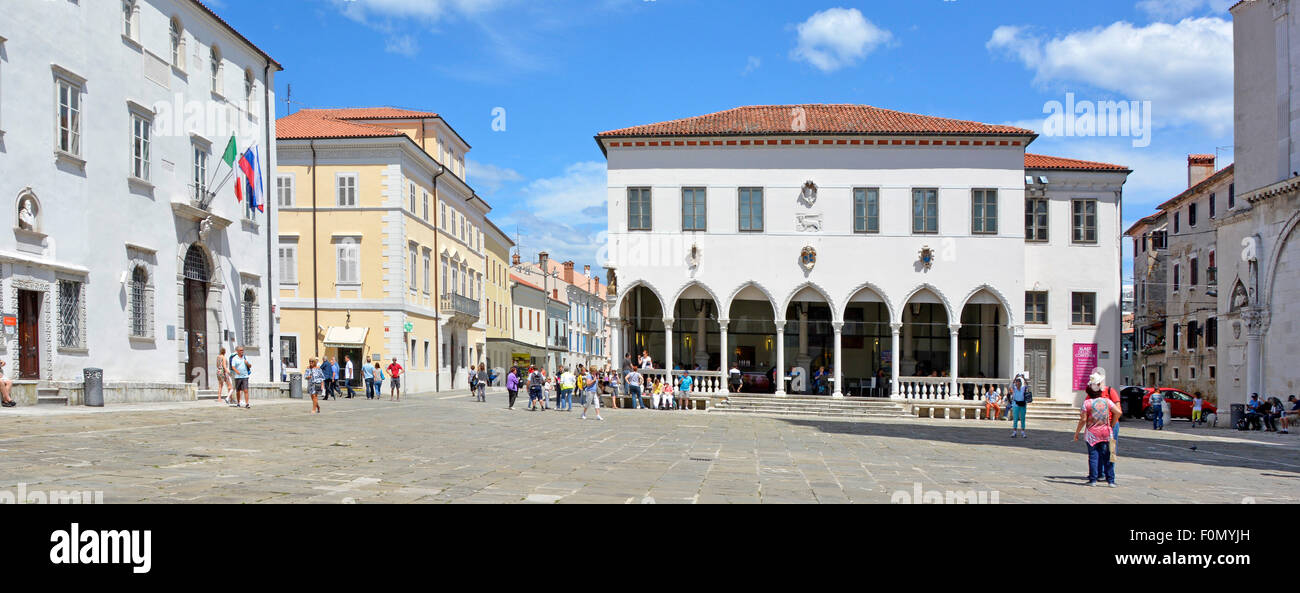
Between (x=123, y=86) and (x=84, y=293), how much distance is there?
5.19m

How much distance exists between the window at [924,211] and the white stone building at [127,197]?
22.1 metres

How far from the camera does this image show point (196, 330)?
2695 cm

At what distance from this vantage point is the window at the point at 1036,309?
115 feet

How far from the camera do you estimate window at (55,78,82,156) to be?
67.5ft

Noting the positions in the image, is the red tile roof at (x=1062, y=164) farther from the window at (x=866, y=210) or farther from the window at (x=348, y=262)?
the window at (x=348, y=262)

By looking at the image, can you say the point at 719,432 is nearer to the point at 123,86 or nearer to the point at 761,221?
the point at 761,221

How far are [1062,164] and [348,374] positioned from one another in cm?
2879

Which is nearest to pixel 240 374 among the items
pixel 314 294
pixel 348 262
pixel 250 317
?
pixel 250 317

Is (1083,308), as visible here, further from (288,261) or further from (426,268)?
(288,261)

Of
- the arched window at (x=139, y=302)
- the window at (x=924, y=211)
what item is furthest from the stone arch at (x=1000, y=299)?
the arched window at (x=139, y=302)

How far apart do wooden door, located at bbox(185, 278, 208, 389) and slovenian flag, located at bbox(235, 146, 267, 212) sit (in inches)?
125

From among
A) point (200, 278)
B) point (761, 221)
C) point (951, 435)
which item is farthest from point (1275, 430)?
point (200, 278)
